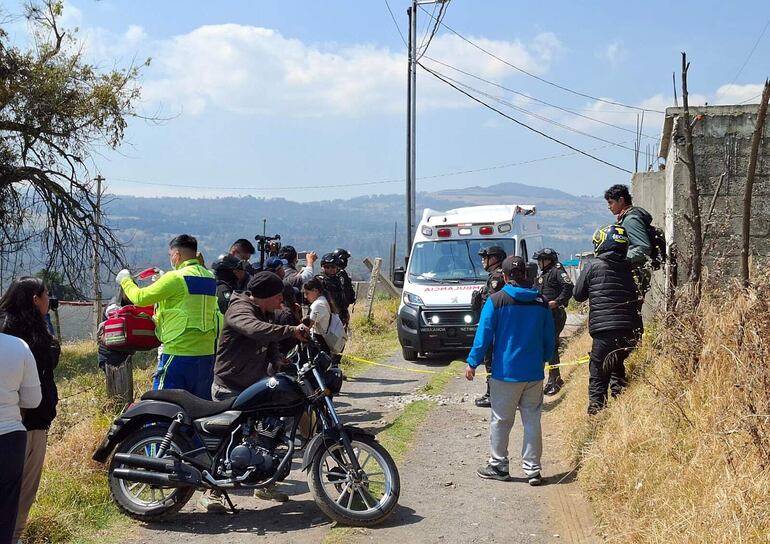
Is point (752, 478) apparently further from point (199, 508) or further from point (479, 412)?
point (479, 412)

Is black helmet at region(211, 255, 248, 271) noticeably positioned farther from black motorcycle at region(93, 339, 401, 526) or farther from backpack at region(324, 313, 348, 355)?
black motorcycle at region(93, 339, 401, 526)

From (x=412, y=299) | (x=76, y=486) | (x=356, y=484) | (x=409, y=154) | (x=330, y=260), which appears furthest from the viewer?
(x=409, y=154)

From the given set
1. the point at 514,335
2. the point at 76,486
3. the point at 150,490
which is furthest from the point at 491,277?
the point at 76,486

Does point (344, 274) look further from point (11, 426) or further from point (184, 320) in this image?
point (11, 426)

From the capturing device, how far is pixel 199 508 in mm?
6258

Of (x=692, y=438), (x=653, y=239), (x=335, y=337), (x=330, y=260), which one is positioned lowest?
(x=692, y=438)

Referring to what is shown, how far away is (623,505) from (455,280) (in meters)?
8.92

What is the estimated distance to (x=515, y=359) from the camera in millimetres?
6863

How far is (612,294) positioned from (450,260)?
7.22 metres

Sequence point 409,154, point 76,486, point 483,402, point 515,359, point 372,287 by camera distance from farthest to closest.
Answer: point 409,154 < point 372,287 < point 483,402 < point 515,359 < point 76,486

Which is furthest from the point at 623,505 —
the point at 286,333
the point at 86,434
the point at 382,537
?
the point at 86,434

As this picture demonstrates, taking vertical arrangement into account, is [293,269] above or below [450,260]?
above

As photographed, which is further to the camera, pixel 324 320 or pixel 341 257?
pixel 341 257

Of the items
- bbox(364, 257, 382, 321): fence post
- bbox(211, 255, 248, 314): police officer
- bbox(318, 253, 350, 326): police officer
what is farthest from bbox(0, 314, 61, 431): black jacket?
bbox(364, 257, 382, 321): fence post
